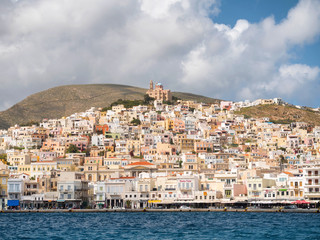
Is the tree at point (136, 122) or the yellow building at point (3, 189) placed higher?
the tree at point (136, 122)

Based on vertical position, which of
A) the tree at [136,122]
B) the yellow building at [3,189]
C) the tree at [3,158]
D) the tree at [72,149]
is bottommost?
the yellow building at [3,189]

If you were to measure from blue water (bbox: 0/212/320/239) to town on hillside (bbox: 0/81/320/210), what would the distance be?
1684cm

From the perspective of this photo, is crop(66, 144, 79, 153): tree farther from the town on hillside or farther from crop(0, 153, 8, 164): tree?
crop(0, 153, 8, 164): tree

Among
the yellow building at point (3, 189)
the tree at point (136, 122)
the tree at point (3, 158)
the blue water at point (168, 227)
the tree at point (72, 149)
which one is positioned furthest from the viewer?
Answer: the tree at point (136, 122)

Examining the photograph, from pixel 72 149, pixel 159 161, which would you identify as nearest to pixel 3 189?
pixel 159 161

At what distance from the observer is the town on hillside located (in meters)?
105

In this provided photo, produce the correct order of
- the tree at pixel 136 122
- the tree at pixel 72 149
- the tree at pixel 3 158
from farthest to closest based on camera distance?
the tree at pixel 136 122
the tree at pixel 72 149
the tree at pixel 3 158

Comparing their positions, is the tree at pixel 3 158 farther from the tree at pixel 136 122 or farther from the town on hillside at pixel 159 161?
the tree at pixel 136 122

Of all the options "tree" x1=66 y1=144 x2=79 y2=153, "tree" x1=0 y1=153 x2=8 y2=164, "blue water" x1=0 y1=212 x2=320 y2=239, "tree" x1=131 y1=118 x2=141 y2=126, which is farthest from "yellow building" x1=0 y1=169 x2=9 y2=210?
"tree" x1=131 y1=118 x2=141 y2=126

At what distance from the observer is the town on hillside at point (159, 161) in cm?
10481

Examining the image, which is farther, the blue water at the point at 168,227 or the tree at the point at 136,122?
the tree at the point at 136,122

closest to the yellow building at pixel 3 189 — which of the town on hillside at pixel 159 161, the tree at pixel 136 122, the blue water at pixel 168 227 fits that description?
the town on hillside at pixel 159 161

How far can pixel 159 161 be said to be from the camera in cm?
13438

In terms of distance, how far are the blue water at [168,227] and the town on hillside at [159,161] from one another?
16.8m
